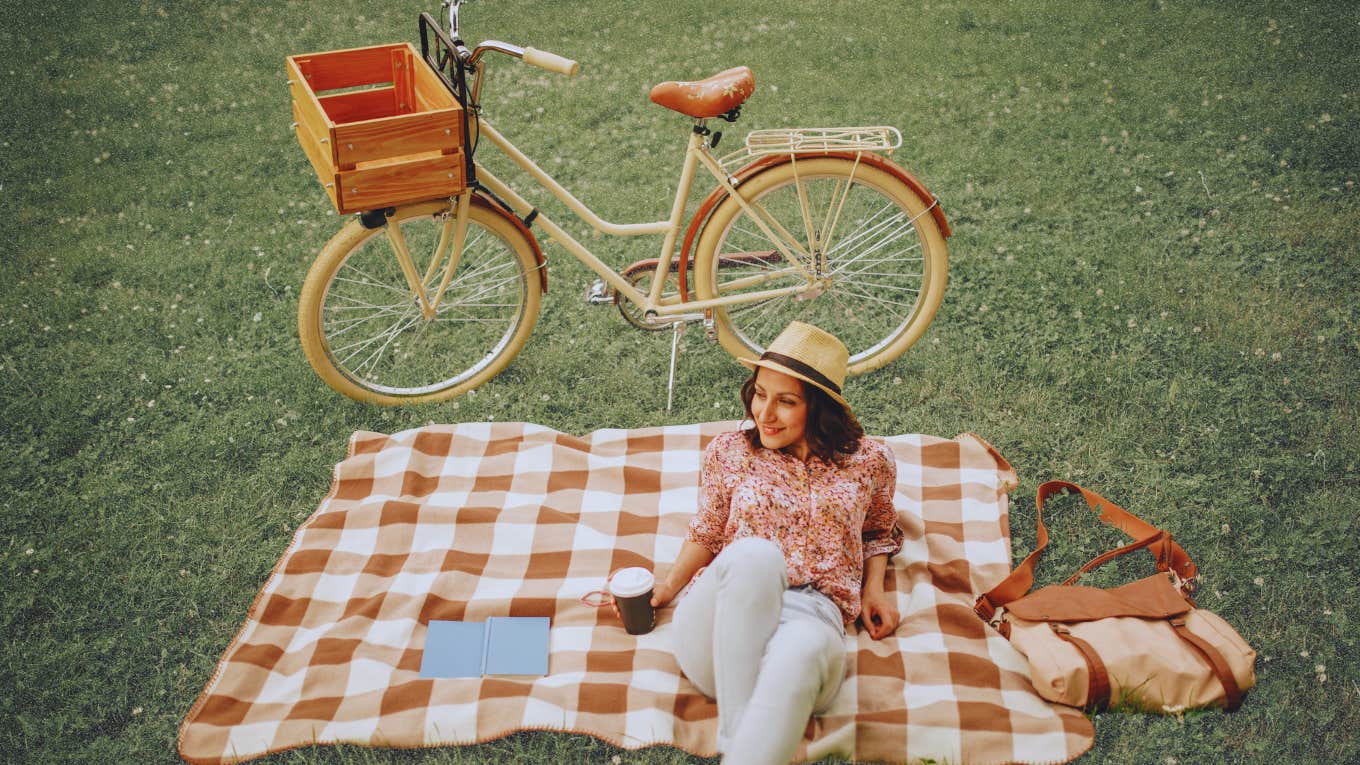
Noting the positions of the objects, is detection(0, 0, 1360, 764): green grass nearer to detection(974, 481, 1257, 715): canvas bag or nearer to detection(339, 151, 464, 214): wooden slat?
detection(974, 481, 1257, 715): canvas bag

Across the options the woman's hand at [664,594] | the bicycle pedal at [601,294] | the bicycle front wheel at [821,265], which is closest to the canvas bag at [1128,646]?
the woman's hand at [664,594]

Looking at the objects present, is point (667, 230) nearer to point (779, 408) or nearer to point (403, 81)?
point (403, 81)

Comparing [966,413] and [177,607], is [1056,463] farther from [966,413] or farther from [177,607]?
[177,607]

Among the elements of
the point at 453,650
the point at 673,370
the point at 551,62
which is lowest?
the point at 453,650

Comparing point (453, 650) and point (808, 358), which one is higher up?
point (808, 358)

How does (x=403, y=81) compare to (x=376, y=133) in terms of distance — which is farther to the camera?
(x=403, y=81)

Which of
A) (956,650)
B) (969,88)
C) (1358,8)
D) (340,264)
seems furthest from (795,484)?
(1358,8)

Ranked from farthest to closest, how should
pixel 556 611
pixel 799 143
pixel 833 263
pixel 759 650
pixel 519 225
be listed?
pixel 833 263 → pixel 519 225 → pixel 799 143 → pixel 556 611 → pixel 759 650

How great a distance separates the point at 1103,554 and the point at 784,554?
1.43m

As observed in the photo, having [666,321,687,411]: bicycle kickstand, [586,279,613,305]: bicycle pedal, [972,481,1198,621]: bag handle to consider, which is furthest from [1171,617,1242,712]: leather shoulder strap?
[586,279,613,305]: bicycle pedal

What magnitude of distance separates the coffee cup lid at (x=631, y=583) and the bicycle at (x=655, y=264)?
145 cm

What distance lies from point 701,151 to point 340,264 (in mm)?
1657

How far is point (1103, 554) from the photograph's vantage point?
3.84 metres

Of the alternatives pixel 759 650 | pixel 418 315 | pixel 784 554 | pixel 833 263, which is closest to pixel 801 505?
pixel 784 554
